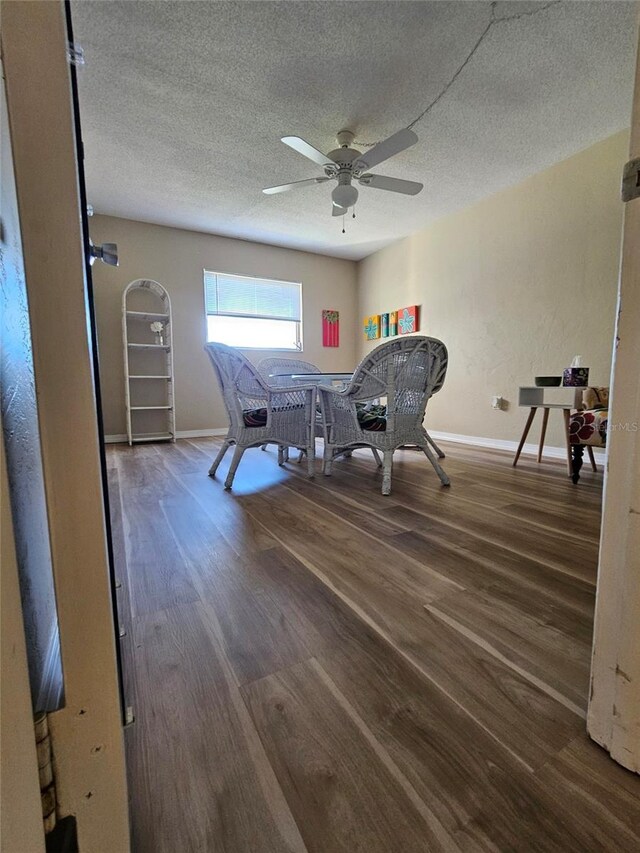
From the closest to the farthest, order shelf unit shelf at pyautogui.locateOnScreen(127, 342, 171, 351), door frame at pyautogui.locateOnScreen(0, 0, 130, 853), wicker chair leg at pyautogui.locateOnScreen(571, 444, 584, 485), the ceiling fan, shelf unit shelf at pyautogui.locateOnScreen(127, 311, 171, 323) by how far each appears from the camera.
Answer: door frame at pyautogui.locateOnScreen(0, 0, 130, 853) → wicker chair leg at pyautogui.locateOnScreen(571, 444, 584, 485) → the ceiling fan → shelf unit shelf at pyautogui.locateOnScreen(127, 342, 171, 351) → shelf unit shelf at pyautogui.locateOnScreen(127, 311, 171, 323)

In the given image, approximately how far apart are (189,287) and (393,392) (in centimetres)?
334

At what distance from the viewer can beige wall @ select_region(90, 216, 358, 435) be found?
3.85 m

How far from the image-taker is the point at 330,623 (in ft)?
2.89

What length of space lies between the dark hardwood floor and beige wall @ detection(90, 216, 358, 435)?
305cm

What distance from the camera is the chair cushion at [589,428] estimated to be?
2072mm

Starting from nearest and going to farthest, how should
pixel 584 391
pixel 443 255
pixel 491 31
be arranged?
1. pixel 491 31
2. pixel 584 391
3. pixel 443 255

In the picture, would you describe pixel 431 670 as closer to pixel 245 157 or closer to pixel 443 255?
pixel 245 157

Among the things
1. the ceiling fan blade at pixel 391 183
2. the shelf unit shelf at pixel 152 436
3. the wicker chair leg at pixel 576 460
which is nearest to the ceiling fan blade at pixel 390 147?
the ceiling fan blade at pixel 391 183

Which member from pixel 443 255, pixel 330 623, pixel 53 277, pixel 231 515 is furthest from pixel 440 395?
pixel 53 277

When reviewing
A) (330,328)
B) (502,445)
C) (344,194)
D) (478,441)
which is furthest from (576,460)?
(330,328)

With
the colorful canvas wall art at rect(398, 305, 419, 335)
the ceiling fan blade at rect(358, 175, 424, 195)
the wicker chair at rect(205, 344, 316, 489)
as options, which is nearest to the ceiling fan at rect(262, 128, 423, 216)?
the ceiling fan blade at rect(358, 175, 424, 195)

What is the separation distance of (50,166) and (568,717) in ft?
3.53

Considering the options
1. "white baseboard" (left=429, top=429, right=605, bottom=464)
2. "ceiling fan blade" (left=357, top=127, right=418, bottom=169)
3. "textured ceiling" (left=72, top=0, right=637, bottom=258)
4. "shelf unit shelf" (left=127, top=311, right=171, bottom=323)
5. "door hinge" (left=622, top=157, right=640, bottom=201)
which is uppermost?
"textured ceiling" (left=72, top=0, right=637, bottom=258)

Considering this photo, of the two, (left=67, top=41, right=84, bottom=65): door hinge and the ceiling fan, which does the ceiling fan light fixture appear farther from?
(left=67, top=41, right=84, bottom=65): door hinge
